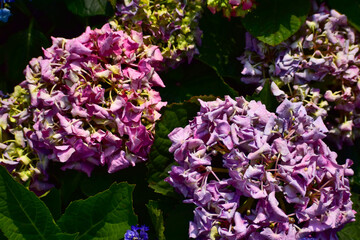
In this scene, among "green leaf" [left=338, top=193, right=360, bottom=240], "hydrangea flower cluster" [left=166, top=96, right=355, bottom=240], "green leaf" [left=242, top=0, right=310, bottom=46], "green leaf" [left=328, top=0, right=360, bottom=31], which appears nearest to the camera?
"hydrangea flower cluster" [left=166, top=96, right=355, bottom=240]

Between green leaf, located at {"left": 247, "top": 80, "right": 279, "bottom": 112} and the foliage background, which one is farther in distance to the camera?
green leaf, located at {"left": 247, "top": 80, "right": 279, "bottom": 112}

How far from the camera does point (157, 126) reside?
4.10 ft

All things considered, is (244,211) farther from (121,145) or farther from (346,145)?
(346,145)

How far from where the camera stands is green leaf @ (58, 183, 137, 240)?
1.17m

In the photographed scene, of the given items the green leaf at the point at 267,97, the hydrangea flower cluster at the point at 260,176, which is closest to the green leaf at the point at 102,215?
the hydrangea flower cluster at the point at 260,176

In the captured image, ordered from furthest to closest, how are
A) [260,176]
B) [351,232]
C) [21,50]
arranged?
[21,50], [351,232], [260,176]

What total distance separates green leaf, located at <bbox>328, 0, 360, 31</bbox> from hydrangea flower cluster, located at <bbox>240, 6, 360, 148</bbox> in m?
0.06

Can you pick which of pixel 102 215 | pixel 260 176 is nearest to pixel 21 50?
pixel 102 215

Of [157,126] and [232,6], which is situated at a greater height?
[232,6]

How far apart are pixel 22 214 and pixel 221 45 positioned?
0.78 metres

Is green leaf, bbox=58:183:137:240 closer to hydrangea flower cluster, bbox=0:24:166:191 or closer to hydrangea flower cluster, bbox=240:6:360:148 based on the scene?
hydrangea flower cluster, bbox=0:24:166:191

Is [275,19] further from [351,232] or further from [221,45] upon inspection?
[351,232]

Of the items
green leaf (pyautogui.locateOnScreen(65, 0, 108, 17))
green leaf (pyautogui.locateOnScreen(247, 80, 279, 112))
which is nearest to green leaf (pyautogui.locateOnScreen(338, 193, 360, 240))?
green leaf (pyautogui.locateOnScreen(247, 80, 279, 112))

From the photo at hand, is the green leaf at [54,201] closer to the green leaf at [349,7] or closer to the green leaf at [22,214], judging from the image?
the green leaf at [22,214]
